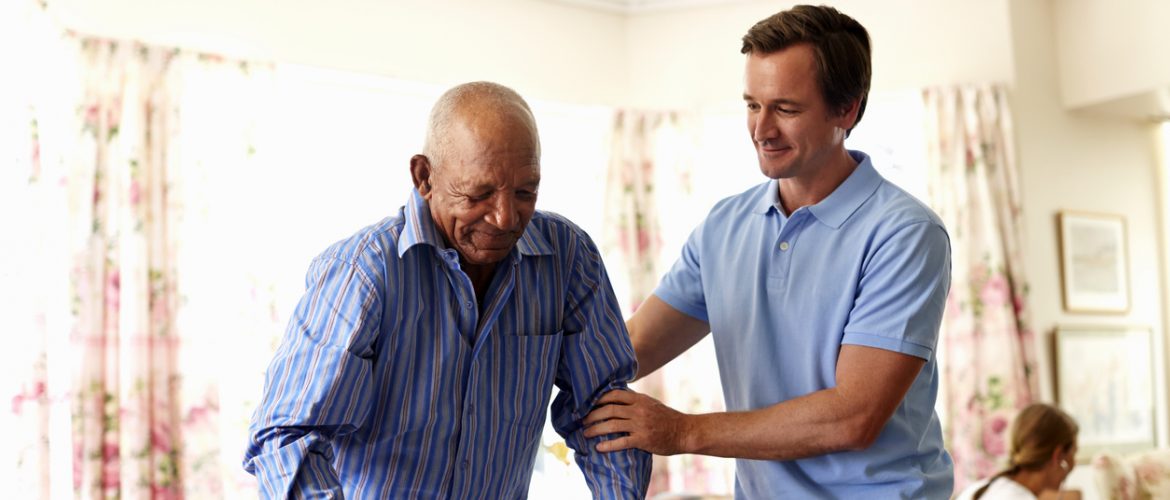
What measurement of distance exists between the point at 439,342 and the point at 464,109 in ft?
1.15

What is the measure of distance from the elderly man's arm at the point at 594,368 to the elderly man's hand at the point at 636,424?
2cm

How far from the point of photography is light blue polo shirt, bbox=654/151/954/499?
1.85m

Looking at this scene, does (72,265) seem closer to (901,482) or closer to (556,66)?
(556,66)

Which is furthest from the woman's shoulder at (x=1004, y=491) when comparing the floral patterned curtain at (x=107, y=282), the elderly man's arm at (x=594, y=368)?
the floral patterned curtain at (x=107, y=282)

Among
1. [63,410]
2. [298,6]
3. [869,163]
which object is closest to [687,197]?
[298,6]

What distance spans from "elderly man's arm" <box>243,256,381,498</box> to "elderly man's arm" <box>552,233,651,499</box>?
40cm

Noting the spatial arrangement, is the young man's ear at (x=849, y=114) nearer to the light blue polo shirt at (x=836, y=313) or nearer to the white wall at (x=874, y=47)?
the light blue polo shirt at (x=836, y=313)

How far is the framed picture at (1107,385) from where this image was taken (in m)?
5.69

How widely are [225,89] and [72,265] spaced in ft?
3.20

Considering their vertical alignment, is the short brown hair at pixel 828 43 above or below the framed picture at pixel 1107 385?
above

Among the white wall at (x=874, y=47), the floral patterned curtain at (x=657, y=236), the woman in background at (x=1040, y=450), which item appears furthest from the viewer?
the floral patterned curtain at (x=657, y=236)

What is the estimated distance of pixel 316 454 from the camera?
150 centimetres

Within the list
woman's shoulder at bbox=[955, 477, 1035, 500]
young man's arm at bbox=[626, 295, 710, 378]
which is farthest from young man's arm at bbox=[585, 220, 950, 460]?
woman's shoulder at bbox=[955, 477, 1035, 500]

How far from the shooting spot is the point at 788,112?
1938 millimetres
